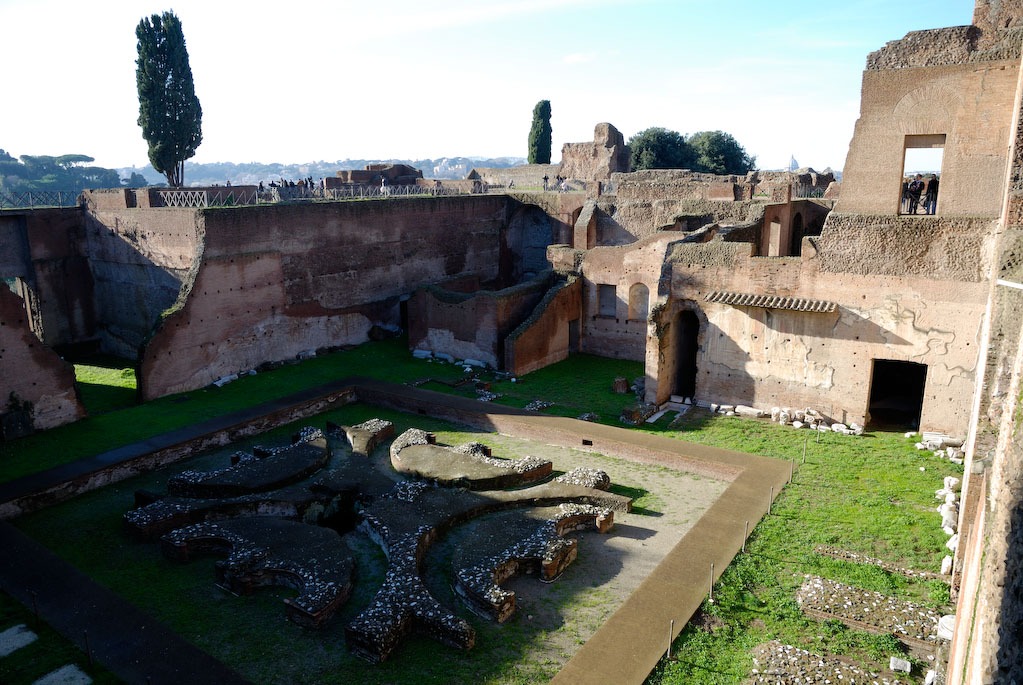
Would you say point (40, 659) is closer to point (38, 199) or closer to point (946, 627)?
point (946, 627)

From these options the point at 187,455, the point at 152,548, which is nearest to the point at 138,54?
the point at 187,455

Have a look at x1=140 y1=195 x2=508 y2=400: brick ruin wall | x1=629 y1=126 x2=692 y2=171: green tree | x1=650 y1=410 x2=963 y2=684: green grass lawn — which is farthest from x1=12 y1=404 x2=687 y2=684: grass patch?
x1=629 y1=126 x2=692 y2=171: green tree

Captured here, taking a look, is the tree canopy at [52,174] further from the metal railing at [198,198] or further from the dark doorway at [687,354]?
the dark doorway at [687,354]

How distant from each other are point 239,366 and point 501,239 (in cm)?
1131

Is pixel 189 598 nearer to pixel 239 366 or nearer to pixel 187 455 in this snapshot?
pixel 187 455

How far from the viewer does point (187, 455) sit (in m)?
13.2

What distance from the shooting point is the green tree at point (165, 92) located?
28641 millimetres

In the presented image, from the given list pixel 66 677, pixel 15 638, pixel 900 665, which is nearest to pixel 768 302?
pixel 900 665

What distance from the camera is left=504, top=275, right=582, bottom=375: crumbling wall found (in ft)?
59.2

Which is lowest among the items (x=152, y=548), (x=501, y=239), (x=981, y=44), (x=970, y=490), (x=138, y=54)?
(x=152, y=548)

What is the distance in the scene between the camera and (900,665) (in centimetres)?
689

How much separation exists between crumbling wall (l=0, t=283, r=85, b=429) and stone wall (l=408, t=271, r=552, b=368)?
27.7ft

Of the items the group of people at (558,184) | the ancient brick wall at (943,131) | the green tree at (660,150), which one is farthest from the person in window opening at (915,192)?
the green tree at (660,150)

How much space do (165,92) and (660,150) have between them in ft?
83.3
